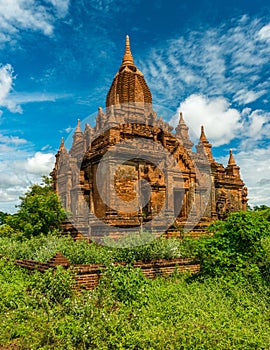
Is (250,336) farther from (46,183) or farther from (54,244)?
(46,183)

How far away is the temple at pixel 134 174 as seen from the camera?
17391mm

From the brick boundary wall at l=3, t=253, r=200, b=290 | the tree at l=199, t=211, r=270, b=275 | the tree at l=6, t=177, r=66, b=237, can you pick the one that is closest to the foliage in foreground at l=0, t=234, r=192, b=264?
the brick boundary wall at l=3, t=253, r=200, b=290

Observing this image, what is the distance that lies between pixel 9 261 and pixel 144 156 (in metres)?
10.3

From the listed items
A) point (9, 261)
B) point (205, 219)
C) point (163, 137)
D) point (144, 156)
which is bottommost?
point (9, 261)

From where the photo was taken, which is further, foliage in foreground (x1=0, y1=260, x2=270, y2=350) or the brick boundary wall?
the brick boundary wall

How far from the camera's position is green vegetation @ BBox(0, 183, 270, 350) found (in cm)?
535

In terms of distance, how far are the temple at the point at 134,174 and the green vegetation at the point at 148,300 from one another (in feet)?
17.9

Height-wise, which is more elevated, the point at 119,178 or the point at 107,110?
the point at 107,110

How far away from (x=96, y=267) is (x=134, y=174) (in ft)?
35.1

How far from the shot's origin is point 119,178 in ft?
60.8

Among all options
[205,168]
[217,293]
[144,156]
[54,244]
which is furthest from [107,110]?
[217,293]

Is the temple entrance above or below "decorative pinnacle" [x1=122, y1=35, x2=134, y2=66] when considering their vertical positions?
below

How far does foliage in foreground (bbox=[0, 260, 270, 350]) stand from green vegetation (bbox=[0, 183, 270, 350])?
0.02 m

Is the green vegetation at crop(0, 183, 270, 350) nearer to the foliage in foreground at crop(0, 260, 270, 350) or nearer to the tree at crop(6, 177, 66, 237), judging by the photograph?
the foliage in foreground at crop(0, 260, 270, 350)
